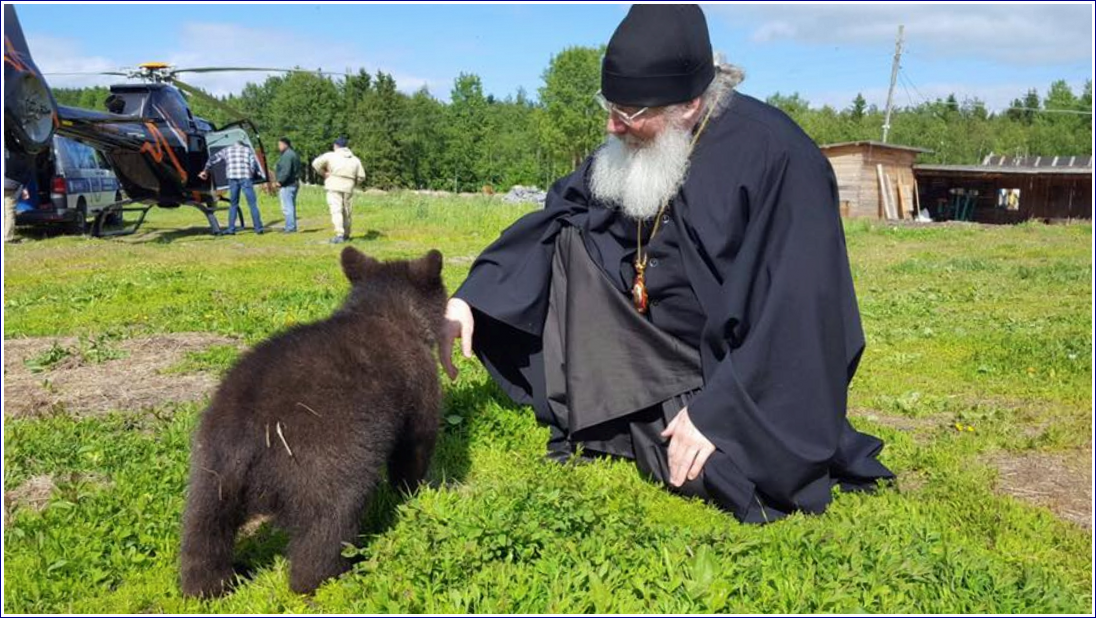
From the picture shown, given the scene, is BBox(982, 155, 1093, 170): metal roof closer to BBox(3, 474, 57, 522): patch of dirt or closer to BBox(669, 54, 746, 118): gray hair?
BBox(669, 54, 746, 118): gray hair

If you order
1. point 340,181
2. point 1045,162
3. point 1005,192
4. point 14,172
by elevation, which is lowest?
point 1005,192

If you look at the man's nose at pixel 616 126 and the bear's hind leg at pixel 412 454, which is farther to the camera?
the man's nose at pixel 616 126

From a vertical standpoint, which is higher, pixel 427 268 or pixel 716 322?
pixel 427 268

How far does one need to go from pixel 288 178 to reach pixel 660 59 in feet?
61.7

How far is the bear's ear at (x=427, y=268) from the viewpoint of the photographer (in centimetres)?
457

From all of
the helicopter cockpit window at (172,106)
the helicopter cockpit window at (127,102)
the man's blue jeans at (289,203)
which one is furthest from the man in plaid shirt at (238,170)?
the helicopter cockpit window at (127,102)

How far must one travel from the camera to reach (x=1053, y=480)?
5.07 metres

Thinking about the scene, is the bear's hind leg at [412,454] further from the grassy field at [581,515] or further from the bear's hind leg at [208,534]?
the bear's hind leg at [208,534]

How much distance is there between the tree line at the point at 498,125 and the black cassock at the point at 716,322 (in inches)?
2566

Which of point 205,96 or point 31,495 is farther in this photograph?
point 205,96

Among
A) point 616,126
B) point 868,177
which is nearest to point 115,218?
point 616,126

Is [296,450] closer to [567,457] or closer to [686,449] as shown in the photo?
[686,449]

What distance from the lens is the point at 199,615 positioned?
3.32 m

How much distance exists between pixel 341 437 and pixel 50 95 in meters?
2.86
